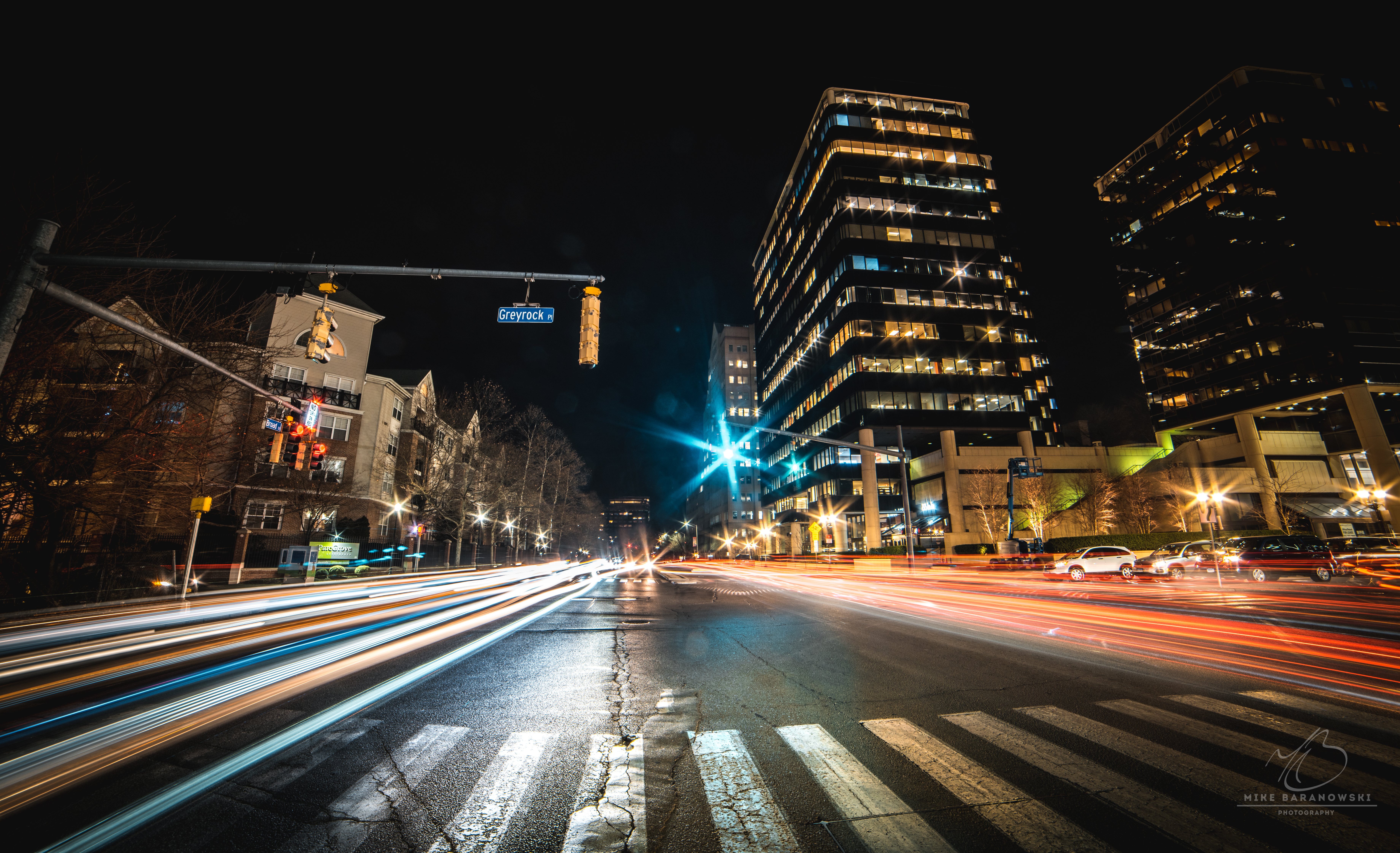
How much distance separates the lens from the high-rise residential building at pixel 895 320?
57469 millimetres

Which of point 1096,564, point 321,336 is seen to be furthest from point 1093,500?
point 321,336

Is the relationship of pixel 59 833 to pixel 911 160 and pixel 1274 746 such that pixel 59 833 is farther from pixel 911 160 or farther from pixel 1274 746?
pixel 911 160

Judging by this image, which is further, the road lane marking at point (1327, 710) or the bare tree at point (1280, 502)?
the bare tree at point (1280, 502)

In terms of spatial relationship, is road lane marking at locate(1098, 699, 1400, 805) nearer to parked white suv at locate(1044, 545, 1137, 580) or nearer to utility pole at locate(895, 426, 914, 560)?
utility pole at locate(895, 426, 914, 560)

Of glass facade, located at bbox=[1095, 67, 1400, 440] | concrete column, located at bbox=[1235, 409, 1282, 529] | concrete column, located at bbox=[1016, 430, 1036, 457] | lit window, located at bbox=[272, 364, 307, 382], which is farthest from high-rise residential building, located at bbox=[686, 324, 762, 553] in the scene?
lit window, located at bbox=[272, 364, 307, 382]

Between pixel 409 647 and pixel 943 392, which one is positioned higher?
pixel 943 392

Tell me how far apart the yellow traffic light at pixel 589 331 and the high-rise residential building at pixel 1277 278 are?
211 feet

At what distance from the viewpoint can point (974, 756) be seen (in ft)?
13.8

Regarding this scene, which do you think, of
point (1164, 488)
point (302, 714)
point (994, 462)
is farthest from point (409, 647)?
point (1164, 488)

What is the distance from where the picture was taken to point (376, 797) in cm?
351

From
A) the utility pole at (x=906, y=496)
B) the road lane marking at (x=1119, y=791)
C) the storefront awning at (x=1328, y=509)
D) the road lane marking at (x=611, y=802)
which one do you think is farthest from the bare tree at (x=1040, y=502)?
the road lane marking at (x=611, y=802)

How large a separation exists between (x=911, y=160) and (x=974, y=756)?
77.7m

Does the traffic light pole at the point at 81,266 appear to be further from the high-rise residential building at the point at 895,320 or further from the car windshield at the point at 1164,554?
the high-rise residential building at the point at 895,320

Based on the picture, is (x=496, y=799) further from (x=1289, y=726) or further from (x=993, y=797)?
(x=1289, y=726)
